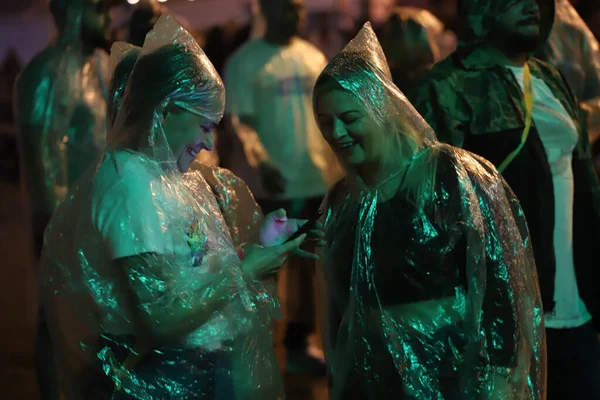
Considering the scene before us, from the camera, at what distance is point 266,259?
5.42 feet

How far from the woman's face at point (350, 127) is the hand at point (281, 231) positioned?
7.0 inches

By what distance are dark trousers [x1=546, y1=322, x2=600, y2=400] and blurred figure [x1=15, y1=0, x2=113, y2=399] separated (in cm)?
160

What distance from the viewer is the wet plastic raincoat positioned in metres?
2.24

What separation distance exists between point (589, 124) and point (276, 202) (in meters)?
1.39

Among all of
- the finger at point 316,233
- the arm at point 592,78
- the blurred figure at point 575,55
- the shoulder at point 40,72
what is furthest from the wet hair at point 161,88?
the blurred figure at point 575,55

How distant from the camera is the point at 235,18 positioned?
A: 696 centimetres

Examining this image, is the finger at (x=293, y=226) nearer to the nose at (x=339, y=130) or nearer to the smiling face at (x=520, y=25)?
the nose at (x=339, y=130)

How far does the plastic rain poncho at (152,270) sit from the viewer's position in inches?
61.2

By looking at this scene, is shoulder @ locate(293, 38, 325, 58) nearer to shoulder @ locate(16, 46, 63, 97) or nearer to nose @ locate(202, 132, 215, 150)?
shoulder @ locate(16, 46, 63, 97)

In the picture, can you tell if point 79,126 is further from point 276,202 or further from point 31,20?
point 31,20

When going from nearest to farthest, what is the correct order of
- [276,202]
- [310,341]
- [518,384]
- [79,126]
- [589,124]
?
[518,384] < [589,124] < [79,126] < [276,202] < [310,341]

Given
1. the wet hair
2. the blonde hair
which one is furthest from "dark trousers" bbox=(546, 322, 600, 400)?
the wet hair

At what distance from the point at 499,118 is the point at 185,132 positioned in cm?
100

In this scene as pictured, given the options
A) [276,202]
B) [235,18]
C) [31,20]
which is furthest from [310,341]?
[31,20]
